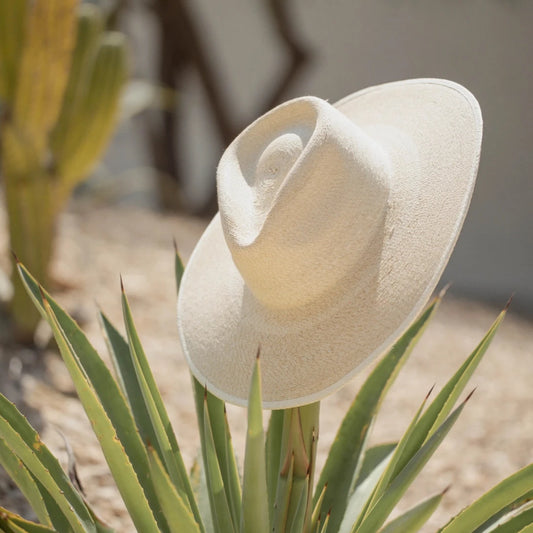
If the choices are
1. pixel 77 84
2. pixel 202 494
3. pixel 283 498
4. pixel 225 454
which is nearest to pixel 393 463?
pixel 283 498

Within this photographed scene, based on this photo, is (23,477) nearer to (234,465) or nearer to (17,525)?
(17,525)

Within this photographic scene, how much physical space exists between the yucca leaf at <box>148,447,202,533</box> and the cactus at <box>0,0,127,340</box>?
63.0 inches

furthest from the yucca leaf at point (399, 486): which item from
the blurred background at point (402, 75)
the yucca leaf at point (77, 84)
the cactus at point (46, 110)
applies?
the blurred background at point (402, 75)

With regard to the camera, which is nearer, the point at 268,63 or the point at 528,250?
the point at 528,250

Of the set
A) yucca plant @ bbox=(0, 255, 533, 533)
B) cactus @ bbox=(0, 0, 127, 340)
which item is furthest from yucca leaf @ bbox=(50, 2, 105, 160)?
yucca plant @ bbox=(0, 255, 533, 533)

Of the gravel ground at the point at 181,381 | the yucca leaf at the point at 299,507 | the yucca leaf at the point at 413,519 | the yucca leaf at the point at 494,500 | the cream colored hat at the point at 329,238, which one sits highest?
the gravel ground at the point at 181,381

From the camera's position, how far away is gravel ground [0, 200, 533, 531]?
2.16m

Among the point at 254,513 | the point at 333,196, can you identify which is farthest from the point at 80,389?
the point at 333,196

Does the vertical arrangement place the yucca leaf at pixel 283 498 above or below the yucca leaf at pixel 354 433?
below

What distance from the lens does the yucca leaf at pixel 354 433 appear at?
146cm

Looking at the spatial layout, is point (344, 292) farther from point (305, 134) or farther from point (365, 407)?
point (365, 407)

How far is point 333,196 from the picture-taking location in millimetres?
1142

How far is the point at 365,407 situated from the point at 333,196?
0.50m

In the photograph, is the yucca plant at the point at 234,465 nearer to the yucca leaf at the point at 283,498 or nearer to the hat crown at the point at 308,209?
the yucca leaf at the point at 283,498
